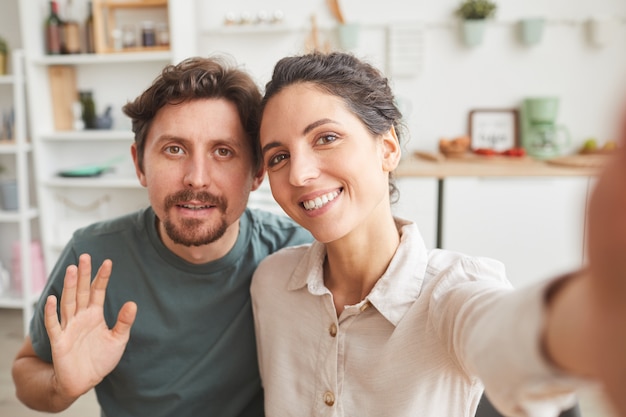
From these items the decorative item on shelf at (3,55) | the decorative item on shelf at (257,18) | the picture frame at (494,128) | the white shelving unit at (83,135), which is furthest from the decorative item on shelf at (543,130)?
the decorative item on shelf at (3,55)

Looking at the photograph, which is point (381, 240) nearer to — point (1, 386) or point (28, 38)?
point (1, 386)

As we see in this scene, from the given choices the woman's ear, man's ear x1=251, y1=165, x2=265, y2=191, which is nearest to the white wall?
man's ear x1=251, y1=165, x2=265, y2=191

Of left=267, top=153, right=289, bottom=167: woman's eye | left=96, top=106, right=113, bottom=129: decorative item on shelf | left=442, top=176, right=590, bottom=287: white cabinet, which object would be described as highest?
left=96, top=106, right=113, bottom=129: decorative item on shelf

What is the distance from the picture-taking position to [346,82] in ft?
3.63

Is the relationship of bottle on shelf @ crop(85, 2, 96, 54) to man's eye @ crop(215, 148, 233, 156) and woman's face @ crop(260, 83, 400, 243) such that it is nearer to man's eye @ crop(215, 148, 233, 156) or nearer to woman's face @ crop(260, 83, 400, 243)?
man's eye @ crop(215, 148, 233, 156)

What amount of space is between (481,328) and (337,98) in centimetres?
61

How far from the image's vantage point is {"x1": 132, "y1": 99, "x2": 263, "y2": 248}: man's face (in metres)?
1.30

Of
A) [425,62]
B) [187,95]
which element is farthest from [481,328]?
[425,62]

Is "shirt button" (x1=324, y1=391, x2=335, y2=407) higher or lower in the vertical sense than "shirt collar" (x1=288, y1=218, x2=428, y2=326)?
lower

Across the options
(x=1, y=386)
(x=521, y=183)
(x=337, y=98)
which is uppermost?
(x=337, y=98)

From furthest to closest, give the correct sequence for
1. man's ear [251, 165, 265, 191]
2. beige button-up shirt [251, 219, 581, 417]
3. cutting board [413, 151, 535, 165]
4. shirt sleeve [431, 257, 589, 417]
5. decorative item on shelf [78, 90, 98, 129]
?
decorative item on shelf [78, 90, 98, 129] → cutting board [413, 151, 535, 165] → man's ear [251, 165, 265, 191] → beige button-up shirt [251, 219, 581, 417] → shirt sleeve [431, 257, 589, 417]

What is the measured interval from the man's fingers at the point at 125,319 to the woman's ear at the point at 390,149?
60cm

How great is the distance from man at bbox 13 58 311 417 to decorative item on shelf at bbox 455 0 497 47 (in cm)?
247

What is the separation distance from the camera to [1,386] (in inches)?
111
